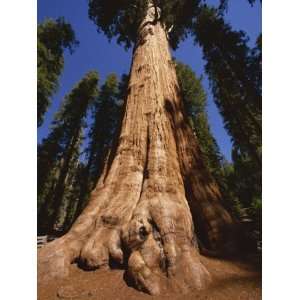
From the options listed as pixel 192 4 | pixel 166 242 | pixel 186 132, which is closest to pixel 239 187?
pixel 192 4

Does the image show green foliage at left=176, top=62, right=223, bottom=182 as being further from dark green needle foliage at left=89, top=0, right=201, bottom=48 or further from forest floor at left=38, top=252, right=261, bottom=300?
forest floor at left=38, top=252, right=261, bottom=300

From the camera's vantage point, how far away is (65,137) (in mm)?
19906

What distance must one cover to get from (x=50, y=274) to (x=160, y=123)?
10.9 ft

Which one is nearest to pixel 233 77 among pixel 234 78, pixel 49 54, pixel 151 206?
pixel 234 78

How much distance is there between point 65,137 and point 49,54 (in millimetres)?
8454

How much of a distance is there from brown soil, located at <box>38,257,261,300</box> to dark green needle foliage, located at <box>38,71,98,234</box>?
14891 mm

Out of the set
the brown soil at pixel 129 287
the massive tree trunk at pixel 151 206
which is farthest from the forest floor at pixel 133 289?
the massive tree trunk at pixel 151 206

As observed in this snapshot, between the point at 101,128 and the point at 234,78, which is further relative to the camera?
the point at 101,128

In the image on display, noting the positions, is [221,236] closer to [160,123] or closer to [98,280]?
[98,280]

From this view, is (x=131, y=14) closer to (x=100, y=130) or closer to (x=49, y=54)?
(x=49, y=54)

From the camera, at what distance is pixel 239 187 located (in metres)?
29.1

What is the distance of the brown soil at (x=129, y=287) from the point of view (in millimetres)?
2875

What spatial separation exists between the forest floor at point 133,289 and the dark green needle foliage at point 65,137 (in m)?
14.9

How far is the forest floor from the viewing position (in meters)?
2.87
